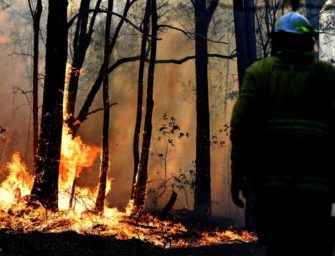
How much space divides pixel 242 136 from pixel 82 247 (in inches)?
250

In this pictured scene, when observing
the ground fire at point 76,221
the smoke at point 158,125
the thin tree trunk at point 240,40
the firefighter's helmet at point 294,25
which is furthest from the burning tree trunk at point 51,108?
the smoke at point 158,125

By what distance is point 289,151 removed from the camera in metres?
3.31

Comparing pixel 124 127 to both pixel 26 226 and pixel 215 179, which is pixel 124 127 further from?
pixel 26 226

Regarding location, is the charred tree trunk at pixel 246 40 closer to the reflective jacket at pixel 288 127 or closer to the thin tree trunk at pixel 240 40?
the thin tree trunk at pixel 240 40

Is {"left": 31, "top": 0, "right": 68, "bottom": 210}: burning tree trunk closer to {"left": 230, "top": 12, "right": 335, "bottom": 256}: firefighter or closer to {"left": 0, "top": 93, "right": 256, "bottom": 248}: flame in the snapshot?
{"left": 0, "top": 93, "right": 256, "bottom": 248}: flame

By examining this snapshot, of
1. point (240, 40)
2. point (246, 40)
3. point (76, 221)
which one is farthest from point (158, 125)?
point (76, 221)

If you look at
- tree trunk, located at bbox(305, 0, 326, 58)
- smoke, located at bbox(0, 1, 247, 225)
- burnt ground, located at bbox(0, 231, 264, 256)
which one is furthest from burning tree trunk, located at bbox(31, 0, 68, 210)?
smoke, located at bbox(0, 1, 247, 225)

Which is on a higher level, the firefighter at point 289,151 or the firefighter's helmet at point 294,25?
the firefighter's helmet at point 294,25

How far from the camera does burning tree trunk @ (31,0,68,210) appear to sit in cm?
1270

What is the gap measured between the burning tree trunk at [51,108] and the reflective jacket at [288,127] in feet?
32.0

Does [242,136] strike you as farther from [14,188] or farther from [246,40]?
[246,40]

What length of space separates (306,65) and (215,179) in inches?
1427

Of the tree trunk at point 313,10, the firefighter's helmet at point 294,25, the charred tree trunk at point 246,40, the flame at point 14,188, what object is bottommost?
the flame at point 14,188

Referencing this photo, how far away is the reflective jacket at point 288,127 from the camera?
330 cm
